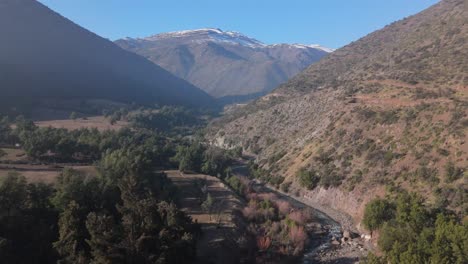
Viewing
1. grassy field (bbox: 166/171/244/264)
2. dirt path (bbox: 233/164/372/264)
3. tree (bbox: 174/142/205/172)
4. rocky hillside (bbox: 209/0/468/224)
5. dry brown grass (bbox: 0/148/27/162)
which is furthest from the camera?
tree (bbox: 174/142/205/172)

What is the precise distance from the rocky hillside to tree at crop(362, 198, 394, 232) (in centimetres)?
508

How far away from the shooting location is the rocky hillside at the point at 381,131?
151 ft

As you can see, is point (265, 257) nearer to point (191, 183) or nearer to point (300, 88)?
point (191, 183)

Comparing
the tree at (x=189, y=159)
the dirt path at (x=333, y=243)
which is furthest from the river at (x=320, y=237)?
the tree at (x=189, y=159)

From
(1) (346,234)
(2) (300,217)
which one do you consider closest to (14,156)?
(2) (300,217)

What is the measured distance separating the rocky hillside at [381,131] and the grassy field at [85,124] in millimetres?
30612

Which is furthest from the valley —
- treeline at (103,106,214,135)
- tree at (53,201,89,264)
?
treeline at (103,106,214,135)

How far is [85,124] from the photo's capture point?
10694cm

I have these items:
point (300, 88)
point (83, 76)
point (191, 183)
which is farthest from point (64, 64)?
point (191, 183)

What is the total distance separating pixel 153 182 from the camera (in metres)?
46.6

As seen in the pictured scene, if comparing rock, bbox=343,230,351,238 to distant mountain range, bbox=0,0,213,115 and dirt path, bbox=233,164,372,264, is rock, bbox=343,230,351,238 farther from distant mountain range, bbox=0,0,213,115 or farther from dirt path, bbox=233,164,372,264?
distant mountain range, bbox=0,0,213,115

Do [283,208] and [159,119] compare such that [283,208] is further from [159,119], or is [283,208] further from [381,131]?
[159,119]

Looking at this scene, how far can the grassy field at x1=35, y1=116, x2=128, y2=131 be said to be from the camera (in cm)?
10112

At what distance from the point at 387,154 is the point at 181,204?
93.7ft
